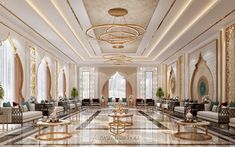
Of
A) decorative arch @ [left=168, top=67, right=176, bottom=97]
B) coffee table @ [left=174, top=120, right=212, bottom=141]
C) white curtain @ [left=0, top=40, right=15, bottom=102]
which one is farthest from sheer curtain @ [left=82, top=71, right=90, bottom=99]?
coffee table @ [left=174, top=120, right=212, bottom=141]

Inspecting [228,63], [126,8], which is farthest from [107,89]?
[126,8]

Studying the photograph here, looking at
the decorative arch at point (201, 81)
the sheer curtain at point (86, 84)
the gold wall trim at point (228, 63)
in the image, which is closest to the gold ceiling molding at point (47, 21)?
the gold wall trim at point (228, 63)

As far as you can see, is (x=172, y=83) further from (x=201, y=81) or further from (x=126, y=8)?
(x=126, y=8)

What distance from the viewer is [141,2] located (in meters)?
8.23

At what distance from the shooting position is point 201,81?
12711 millimetres

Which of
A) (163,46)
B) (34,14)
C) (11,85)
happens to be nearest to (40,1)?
(34,14)

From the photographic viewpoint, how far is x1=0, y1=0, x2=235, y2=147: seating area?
6922 millimetres

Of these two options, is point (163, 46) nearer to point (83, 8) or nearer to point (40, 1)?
point (83, 8)

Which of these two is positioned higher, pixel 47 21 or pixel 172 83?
pixel 47 21

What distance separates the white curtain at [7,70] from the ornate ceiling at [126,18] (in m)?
0.93

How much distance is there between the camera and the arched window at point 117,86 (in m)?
23.0

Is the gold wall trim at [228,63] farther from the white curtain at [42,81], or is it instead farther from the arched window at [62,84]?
the arched window at [62,84]

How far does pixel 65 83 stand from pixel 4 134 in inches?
482

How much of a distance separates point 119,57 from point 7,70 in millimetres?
7407
